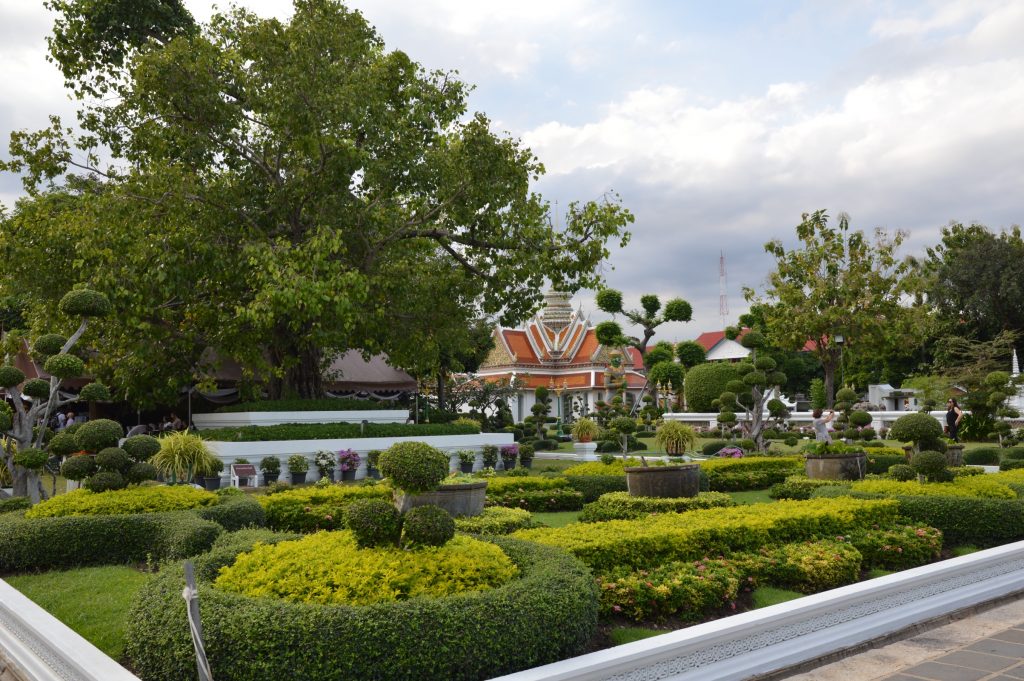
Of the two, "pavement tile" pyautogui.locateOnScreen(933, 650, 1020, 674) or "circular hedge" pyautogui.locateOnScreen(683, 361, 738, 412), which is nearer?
"pavement tile" pyautogui.locateOnScreen(933, 650, 1020, 674)

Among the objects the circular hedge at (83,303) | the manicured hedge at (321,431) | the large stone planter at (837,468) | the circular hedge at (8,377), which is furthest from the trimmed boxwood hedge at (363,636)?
the manicured hedge at (321,431)

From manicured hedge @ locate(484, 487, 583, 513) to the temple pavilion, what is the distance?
33.3m

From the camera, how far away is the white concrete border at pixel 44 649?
5.27 metres

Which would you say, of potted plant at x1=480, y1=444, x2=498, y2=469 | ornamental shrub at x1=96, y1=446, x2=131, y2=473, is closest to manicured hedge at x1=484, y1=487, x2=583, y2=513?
ornamental shrub at x1=96, y1=446, x2=131, y2=473

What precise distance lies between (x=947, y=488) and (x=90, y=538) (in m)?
11.3

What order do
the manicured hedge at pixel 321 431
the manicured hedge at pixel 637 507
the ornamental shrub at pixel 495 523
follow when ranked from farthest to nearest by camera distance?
the manicured hedge at pixel 321 431, the manicured hedge at pixel 637 507, the ornamental shrub at pixel 495 523

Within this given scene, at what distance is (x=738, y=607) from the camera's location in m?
7.61

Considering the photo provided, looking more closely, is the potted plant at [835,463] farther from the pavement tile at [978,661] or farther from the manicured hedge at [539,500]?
the pavement tile at [978,661]

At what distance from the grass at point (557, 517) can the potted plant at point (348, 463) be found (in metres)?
8.03

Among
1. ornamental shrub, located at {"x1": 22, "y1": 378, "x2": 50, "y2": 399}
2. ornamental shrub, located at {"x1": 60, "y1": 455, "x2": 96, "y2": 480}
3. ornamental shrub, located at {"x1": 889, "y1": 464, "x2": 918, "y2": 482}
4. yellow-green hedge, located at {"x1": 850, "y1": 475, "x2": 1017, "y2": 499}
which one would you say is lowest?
Answer: yellow-green hedge, located at {"x1": 850, "y1": 475, "x2": 1017, "y2": 499}

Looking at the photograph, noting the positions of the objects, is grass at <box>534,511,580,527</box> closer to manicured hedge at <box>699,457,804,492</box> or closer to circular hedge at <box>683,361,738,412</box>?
manicured hedge at <box>699,457,804,492</box>

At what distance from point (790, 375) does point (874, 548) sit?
48261 millimetres

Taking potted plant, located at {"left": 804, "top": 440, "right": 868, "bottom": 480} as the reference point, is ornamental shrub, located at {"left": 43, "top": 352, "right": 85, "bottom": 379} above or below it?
above

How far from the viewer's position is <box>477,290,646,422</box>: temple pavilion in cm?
4900
